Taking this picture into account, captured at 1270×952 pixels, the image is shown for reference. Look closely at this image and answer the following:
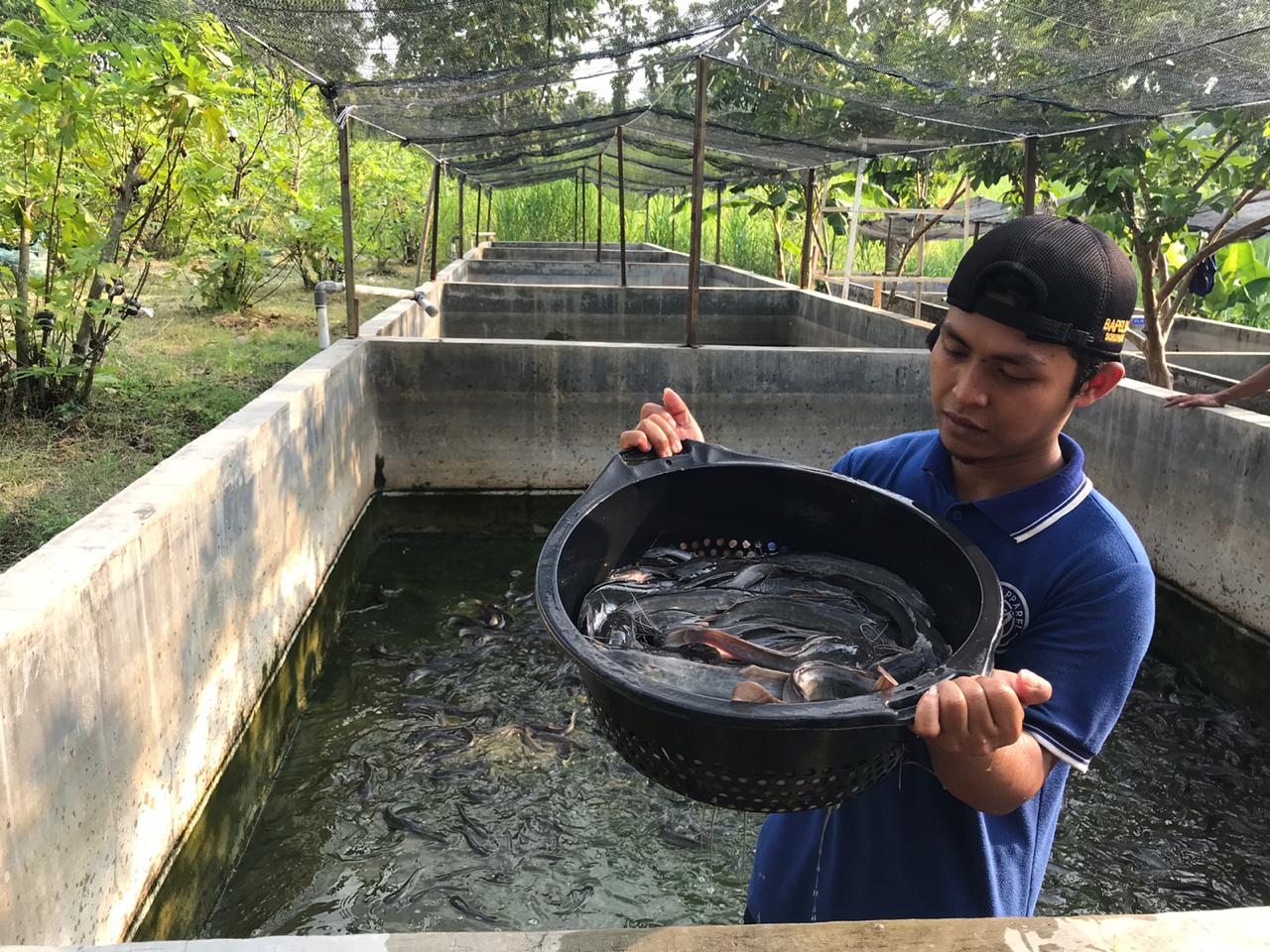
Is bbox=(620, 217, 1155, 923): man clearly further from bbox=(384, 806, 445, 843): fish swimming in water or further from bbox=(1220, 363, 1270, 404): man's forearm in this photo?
bbox=(1220, 363, 1270, 404): man's forearm

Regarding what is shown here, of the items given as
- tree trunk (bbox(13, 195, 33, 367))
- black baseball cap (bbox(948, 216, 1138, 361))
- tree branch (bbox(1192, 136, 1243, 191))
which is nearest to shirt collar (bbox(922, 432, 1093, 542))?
black baseball cap (bbox(948, 216, 1138, 361))

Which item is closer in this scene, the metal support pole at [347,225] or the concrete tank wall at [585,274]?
the metal support pole at [347,225]

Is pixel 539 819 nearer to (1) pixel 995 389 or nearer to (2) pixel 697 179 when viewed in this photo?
(1) pixel 995 389

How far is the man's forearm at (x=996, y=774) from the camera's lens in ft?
3.96

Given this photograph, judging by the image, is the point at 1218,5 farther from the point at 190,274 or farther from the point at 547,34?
the point at 190,274

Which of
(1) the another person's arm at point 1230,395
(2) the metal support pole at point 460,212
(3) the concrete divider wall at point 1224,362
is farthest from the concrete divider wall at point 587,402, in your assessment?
(2) the metal support pole at point 460,212

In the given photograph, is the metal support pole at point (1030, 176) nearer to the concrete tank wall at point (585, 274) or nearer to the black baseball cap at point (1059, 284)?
the black baseball cap at point (1059, 284)

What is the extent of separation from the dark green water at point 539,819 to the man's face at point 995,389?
248cm

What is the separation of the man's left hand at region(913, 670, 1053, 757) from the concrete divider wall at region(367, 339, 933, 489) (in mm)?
5970

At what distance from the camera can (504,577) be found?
6059 millimetres

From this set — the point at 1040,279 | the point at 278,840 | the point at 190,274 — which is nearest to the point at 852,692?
the point at 1040,279

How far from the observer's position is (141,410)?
21.5ft

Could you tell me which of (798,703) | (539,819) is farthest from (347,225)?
(798,703)

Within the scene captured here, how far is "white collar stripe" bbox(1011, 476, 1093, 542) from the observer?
1.46 meters
